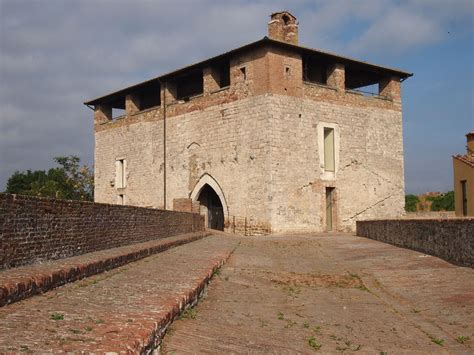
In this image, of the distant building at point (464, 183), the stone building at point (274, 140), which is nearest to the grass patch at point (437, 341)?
the stone building at point (274, 140)

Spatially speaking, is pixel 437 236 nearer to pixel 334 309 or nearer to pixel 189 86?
pixel 334 309

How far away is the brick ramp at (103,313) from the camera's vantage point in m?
3.47

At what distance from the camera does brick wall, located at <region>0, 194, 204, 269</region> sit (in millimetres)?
6304

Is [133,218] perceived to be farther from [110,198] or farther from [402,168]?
[110,198]

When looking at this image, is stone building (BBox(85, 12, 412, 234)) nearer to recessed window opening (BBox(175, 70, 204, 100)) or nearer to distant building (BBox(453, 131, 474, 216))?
recessed window opening (BBox(175, 70, 204, 100))

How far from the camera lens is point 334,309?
22.4 feet

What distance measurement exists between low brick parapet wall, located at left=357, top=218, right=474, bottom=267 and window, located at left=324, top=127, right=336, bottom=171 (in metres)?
8.20

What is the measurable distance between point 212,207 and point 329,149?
6.58 m

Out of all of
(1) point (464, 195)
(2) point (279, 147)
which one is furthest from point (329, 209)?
(1) point (464, 195)

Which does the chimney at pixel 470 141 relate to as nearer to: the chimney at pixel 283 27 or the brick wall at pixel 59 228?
the chimney at pixel 283 27

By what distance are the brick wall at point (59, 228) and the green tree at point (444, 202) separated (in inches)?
1274

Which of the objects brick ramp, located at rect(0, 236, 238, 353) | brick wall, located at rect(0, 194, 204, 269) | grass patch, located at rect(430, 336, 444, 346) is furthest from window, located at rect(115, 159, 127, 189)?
grass patch, located at rect(430, 336, 444, 346)

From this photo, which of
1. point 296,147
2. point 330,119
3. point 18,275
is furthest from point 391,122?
point 18,275

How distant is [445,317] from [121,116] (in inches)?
1045
